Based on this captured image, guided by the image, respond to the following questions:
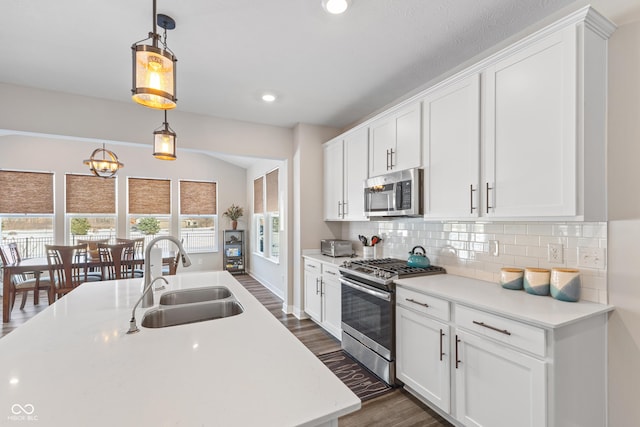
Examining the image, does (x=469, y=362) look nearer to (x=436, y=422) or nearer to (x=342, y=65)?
(x=436, y=422)

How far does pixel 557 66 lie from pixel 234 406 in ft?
7.18

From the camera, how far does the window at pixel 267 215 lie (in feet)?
18.6

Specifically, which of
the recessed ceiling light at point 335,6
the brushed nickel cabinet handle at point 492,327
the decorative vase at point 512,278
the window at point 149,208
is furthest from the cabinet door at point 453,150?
the window at point 149,208

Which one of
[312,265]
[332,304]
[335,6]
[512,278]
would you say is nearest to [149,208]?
[312,265]

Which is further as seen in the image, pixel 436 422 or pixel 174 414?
pixel 436 422

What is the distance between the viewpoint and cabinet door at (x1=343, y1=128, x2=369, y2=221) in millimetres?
3242

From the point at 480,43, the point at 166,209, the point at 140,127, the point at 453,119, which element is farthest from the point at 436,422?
the point at 166,209

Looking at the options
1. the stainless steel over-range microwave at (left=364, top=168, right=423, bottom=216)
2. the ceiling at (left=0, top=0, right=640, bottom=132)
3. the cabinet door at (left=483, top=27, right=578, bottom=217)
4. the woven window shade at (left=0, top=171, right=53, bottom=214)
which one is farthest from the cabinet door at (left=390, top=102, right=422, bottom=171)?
the woven window shade at (left=0, top=171, right=53, bottom=214)

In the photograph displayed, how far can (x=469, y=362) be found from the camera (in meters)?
1.79

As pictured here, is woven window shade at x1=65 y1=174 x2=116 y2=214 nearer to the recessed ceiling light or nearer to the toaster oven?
the toaster oven

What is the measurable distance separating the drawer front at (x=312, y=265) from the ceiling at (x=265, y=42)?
195cm

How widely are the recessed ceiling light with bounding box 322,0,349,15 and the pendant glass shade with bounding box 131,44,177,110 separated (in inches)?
41.1

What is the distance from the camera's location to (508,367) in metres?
1.58

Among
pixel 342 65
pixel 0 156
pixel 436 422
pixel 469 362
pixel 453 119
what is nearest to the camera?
pixel 469 362
